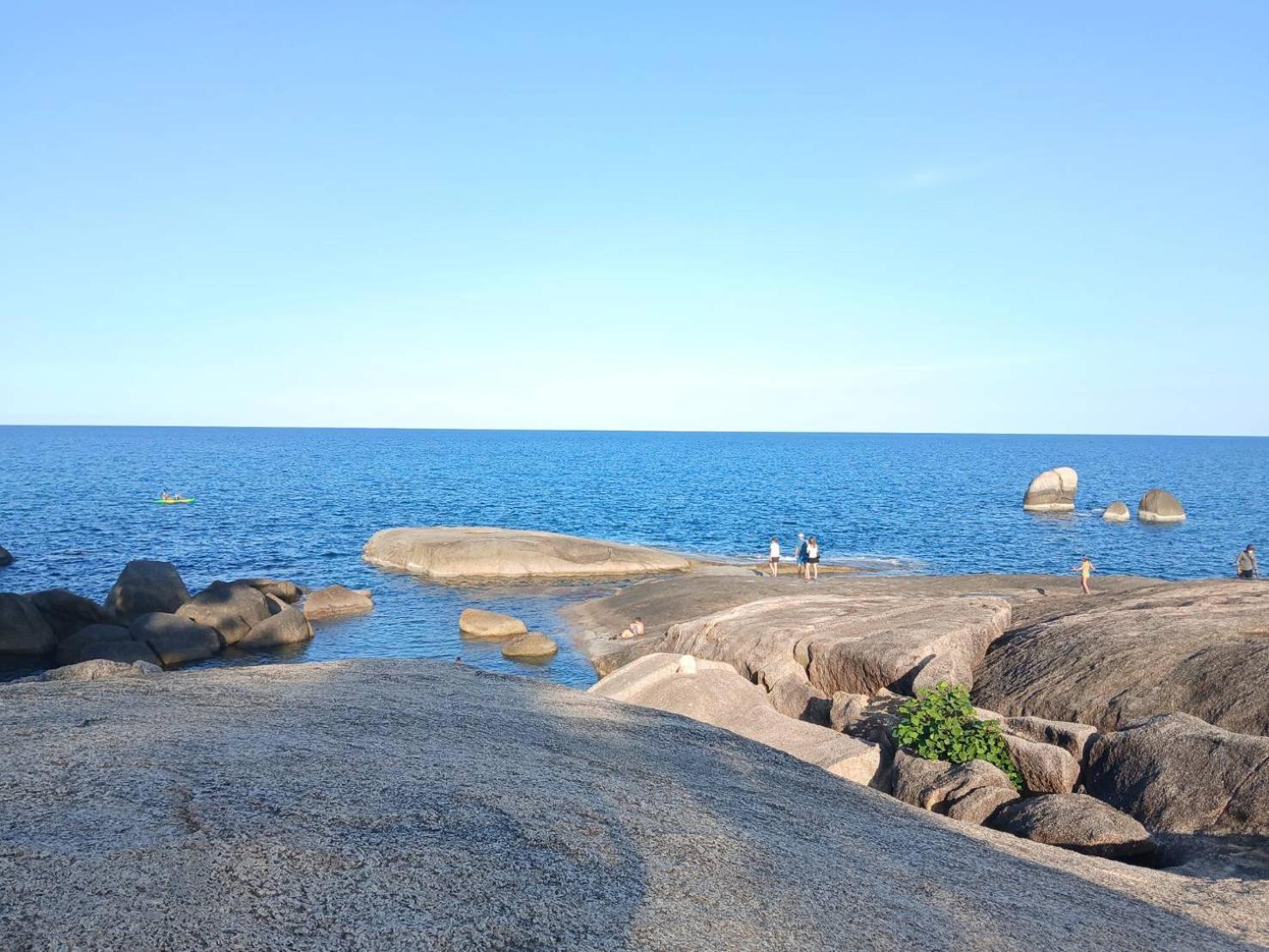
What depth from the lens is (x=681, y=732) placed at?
12641 millimetres

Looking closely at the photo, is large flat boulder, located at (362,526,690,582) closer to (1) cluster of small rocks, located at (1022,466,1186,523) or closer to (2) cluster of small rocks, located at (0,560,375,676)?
(2) cluster of small rocks, located at (0,560,375,676)

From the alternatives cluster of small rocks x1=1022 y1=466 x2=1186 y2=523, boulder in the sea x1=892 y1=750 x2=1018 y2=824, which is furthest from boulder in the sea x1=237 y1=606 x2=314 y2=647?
cluster of small rocks x1=1022 y1=466 x2=1186 y2=523

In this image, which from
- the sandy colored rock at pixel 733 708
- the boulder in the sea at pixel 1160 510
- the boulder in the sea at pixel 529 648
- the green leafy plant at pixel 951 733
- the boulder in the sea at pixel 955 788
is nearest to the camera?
the boulder in the sea at pixel 955 788

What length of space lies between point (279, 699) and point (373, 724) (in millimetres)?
1646

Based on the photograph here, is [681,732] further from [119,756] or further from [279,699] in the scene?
[119,756]

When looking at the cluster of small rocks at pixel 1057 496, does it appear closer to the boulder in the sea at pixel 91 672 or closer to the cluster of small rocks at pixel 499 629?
the cluster of small rocks at pixel 499 629

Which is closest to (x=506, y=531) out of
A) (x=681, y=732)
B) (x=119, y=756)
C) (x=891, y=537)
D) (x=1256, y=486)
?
(x=891, y=537)

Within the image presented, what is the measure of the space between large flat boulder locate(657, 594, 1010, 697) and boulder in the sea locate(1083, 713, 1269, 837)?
4.17 m

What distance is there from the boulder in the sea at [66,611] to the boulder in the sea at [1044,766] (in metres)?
34.4

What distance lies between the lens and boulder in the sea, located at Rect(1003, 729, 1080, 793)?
13.8 meters

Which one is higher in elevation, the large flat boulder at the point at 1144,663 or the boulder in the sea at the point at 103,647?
the large flat boulder at the point at 1144,663

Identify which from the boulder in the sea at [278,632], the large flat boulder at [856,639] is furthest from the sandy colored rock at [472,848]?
the boulder in the sea at [278,632]

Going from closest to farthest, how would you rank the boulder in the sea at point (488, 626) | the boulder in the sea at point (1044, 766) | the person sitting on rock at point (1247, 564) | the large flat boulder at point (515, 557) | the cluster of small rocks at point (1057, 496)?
1. the boulder in the sea at point (1044, 766)
2. the boulder in the sea at point (488, 626)
3. the person sitting on rock at point (1247, 564)
4. the large flat boulder at point (515, 557)
5. the cluster of small rocks at point (1057, 496)

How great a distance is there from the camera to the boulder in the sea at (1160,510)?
76.6m
